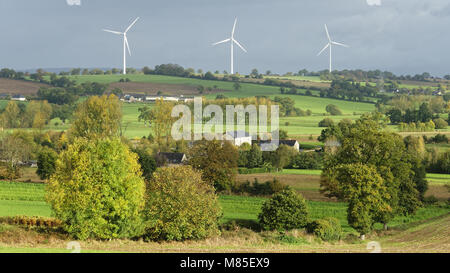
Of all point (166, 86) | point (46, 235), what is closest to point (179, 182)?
point (46, 235)

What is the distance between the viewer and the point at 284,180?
66.5 metres

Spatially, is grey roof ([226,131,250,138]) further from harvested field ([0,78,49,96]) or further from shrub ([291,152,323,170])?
harvested field ([0,78,49,96])

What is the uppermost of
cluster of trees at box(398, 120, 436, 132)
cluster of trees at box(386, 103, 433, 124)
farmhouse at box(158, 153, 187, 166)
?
cluster of trees at box(386, 103, 433, 124)

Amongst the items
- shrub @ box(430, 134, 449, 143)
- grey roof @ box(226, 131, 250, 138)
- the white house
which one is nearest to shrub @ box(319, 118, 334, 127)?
the white house

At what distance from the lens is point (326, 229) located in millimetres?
38750

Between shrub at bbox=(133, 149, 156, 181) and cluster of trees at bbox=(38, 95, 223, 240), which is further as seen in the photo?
shrub at bbox=(133, 149, 156, 181)

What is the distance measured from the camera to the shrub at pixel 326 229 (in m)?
38.3

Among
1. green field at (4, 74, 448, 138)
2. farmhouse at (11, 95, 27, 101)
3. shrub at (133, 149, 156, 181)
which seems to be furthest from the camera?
farmhouse at (11, 95, 27, 101)

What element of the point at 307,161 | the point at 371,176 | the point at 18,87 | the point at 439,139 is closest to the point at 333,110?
the point at 439,139

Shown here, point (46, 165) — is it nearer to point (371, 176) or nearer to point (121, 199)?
point (121, 199)

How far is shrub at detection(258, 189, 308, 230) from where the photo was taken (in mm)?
41156

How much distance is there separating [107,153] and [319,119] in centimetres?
8785

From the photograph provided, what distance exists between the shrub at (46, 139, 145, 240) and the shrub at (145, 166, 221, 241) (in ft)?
3.34
